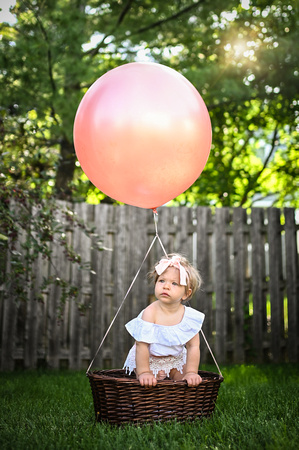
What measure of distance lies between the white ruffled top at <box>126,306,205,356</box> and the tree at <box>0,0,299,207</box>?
1468 mm

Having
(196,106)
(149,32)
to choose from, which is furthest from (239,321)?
(149,32)

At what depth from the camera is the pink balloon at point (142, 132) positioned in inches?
96.2

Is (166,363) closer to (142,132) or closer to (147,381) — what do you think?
(147,381)

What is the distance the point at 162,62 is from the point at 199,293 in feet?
9.00

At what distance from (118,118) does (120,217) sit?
8.84 feet

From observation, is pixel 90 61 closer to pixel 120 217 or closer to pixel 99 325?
pixel 120 217

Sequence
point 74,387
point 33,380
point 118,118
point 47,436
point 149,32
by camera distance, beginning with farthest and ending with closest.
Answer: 1. point 149,32
2. point 33,380
3. point 74,387
4. point 118,118
5. point 47,436

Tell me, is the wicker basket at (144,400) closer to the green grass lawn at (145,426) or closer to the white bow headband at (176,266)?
the green grass lawn at (145,426)

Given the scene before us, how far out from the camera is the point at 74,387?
12.1 ft

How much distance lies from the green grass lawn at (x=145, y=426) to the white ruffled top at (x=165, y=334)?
42 centimetres

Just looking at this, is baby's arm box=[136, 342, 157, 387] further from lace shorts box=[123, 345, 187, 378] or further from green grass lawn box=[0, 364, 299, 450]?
green grass lawn box=[0, 364, 299, 450]

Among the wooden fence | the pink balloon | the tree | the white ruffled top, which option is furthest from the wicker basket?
the wooden fence

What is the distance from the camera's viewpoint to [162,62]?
5699 millimetres

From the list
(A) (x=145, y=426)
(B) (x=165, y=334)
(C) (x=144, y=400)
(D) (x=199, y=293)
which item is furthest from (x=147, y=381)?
(D) (x=199, y=293)
